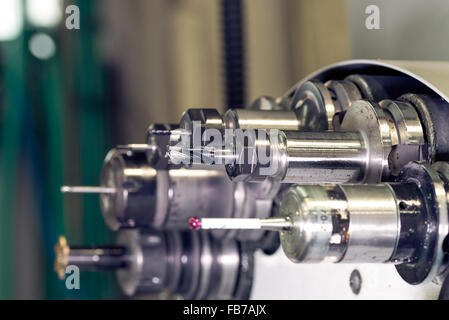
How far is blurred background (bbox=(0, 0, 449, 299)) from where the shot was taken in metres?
1.11

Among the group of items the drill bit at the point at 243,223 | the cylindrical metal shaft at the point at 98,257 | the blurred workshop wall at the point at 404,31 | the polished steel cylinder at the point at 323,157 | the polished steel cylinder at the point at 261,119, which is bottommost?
the cylindrical metal shaft at the point at 98,257

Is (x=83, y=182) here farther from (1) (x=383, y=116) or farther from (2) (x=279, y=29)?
(1) (x=383, y=116)

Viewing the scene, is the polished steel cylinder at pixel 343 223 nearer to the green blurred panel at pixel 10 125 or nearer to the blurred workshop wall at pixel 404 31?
the blurred workshop wall at pixel 404 31

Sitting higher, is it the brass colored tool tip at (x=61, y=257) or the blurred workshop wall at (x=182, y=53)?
the blurred workshop wall at (x=182, y=53)

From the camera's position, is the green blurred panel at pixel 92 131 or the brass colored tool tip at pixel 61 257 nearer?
the brass colored tool tip at pixel 61 257

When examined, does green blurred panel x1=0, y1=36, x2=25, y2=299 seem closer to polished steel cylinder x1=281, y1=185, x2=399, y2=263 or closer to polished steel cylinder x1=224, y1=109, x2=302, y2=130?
polished steel cylinder x1=224, y1=109, x2=302, y2=130

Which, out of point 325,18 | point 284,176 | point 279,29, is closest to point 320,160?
point 284,176

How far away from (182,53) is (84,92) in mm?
185

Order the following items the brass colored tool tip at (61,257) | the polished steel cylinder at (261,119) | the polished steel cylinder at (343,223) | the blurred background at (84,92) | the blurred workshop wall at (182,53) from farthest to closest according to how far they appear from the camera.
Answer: the blurred background at (84,92) < the blurred workshop wall at (182,53) < the brass colored tool tip at (61,257) < the polished steel cylinder at (261,119) < the polished steel cylinder at (343,223)

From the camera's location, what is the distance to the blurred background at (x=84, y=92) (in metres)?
1.11

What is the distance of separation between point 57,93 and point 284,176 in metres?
0.79

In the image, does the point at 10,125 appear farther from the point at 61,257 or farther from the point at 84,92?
the point at 61,257

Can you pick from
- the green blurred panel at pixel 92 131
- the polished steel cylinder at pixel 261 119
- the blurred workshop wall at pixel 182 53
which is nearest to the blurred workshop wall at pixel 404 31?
the polished steel cylinder at pixel 261 119

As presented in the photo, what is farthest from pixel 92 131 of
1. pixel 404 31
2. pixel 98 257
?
pixel 404 31
